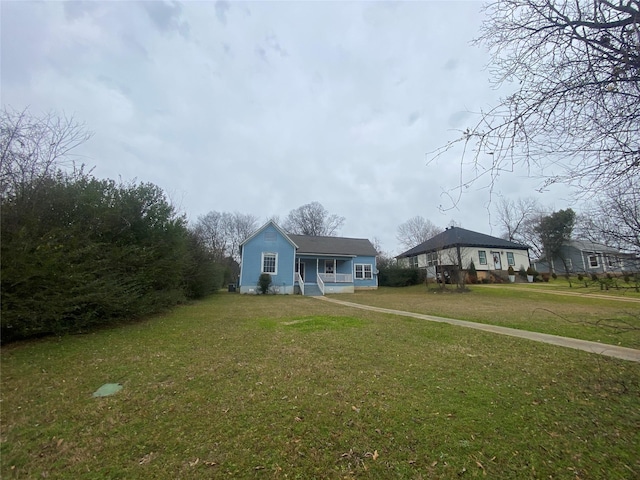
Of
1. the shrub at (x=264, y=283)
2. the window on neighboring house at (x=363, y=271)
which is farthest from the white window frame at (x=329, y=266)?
the shrub at (x=264, y=283)

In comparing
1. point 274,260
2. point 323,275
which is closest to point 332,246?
point 323,275

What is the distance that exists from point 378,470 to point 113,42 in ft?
36.5

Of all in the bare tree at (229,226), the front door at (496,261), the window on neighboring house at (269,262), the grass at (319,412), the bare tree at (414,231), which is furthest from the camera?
the bare tree at (229,226)

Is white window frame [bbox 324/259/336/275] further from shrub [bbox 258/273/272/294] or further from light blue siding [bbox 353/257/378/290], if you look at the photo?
shrub [bbox 258/273/272/294]

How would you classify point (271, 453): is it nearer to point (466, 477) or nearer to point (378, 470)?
point (378, 470)

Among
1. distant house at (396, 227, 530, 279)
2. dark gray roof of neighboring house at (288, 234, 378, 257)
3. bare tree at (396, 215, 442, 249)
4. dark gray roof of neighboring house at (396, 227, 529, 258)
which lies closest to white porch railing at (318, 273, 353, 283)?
dark gray roof of neighboring house at (288, 234, 378, 257)

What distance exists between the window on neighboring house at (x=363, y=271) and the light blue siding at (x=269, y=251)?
24.2 ft

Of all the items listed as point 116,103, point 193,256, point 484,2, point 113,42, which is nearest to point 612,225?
point 484,2

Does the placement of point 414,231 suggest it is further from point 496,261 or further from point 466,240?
point 496,261

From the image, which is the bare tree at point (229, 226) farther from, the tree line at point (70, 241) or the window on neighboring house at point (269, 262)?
the tree line at point (70, 241)

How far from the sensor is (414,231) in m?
45.7

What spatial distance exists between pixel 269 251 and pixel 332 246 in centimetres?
700

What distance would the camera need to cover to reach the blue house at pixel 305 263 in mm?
21625

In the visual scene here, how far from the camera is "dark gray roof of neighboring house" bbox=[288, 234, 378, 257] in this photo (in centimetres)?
2502
